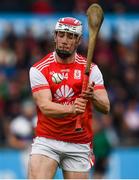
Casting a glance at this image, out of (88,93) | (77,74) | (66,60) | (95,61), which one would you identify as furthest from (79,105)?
(95,61)

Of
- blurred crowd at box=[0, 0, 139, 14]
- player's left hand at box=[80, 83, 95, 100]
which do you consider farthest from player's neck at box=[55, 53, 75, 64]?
blurred crowd at box=[0, 0, 139, 14]

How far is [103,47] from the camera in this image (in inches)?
757

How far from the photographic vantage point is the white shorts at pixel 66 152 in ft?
32.4

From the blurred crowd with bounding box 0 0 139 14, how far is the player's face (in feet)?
32.0

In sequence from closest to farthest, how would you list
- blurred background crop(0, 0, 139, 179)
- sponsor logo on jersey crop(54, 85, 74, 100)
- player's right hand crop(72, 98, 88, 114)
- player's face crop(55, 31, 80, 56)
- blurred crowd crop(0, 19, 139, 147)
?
player's right hand crop(72, 98, 88, 114) < player's face crop(55, 31, 80, 56) < sponsor logo on jersey crop(54, 85, 74, 100) < blurred background crop(0, 0, 139, 179) < blurred crowd crop(0, 19, 139, 147)

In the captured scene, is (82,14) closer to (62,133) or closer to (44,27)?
(44,27)

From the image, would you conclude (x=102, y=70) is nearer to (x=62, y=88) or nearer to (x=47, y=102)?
(x=62, y=88)

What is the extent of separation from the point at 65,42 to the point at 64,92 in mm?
553

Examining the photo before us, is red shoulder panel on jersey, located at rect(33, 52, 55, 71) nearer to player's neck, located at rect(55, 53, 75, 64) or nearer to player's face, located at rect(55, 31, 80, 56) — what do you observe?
player's neck, located at rect(55, 53, 75, 64)

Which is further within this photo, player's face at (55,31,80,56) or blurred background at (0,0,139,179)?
blurred background at (0,0,139,179)

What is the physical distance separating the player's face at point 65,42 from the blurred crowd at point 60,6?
9759 mm

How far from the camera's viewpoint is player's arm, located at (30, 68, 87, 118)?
945 centimetres

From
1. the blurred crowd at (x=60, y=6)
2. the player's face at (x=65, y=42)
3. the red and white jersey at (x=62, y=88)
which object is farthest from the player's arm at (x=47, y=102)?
the blurred crowd at (x=60, y=6)

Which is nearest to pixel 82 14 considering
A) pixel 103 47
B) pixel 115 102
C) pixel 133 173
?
pixel 103 47
